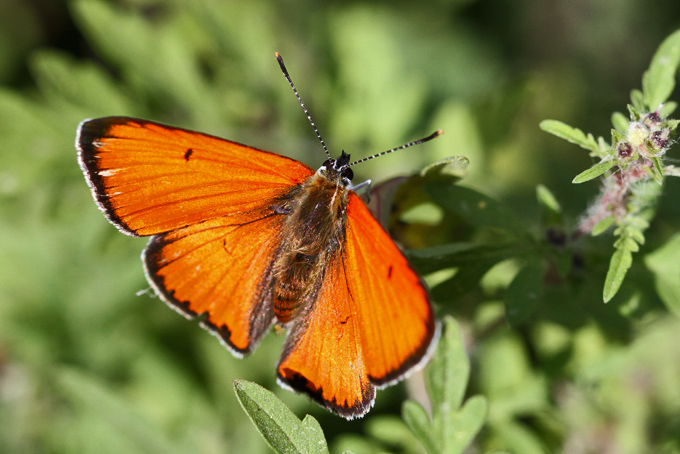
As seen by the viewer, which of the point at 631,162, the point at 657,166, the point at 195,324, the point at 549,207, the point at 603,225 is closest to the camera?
the point at 657,166

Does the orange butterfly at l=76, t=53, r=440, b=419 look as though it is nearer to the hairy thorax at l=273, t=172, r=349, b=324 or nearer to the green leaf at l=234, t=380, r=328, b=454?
the hairy thorax at l=273, t=172, r=349, b=324

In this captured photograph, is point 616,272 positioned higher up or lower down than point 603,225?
lower down

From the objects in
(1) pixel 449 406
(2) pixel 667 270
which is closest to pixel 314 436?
(1) pixel 449 406

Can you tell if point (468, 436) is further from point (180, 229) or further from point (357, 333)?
point (180, 229)

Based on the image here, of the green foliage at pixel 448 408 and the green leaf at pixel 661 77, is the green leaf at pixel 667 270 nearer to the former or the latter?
the green leaf at pixel 661 77

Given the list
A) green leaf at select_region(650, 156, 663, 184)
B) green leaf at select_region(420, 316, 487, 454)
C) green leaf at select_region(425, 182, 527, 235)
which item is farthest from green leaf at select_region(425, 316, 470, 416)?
green leaf at select_region(650, 156, 663, 184)

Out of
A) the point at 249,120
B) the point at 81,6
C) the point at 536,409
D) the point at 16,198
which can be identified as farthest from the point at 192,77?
the point at 536,409

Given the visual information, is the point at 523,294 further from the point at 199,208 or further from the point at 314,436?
the point at 199,208
